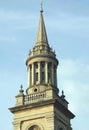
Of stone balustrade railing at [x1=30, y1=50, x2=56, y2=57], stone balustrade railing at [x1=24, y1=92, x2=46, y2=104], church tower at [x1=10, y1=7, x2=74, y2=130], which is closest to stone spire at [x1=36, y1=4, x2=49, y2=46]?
church tower at [x1=10, y1=7, x2=74, y2=130]

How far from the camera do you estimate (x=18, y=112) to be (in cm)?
6581

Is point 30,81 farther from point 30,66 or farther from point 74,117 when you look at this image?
point 74,117

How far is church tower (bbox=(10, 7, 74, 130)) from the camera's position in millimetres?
64375

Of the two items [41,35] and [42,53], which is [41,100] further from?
[41,35]

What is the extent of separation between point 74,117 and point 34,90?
5.59m

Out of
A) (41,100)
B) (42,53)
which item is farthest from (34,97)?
(42,53)

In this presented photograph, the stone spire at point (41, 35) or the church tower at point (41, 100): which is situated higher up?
the stone spire at point (41, 35)

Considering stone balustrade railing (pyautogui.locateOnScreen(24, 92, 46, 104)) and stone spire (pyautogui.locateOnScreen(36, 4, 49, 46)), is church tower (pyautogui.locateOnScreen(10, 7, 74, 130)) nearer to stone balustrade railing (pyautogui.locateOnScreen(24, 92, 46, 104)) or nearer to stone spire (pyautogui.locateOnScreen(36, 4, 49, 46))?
stone balustrade railing (pyautogui.locateOnScreen(24, 92, 46, 104))

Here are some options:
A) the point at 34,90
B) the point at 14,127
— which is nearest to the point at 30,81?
the point at 34,90

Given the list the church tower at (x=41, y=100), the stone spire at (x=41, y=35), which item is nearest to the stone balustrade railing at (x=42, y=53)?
the church tower at (x=41, y=100)

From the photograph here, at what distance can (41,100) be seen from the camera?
6500 cm

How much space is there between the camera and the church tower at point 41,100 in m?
64.4

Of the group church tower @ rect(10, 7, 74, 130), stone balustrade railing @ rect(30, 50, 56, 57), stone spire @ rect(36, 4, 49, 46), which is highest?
stone spire @ rect(36, 4, 49, 46)

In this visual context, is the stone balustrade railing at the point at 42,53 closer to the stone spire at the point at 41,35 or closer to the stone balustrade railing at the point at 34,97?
the stone spire at the point at 41,35
